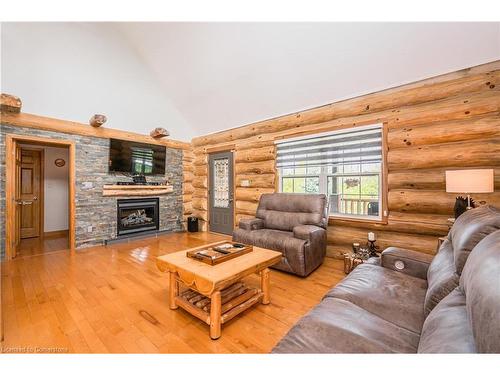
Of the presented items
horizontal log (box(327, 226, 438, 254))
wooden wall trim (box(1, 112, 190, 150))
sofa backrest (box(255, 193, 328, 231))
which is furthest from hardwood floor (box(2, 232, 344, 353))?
wooden wall trim (box(1, 112, 190, 150))

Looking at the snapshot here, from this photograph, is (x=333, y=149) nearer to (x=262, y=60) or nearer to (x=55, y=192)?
(x=262, y=60)

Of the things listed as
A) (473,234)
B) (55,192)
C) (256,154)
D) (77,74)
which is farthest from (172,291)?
(55,192)

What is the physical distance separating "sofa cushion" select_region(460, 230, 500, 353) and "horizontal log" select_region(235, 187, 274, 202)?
3.58m

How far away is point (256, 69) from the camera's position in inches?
142

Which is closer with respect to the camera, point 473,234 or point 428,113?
point 473,234

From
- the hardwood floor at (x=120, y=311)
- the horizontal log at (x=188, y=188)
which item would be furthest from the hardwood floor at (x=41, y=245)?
the horizontal log at (x=188, y=188)

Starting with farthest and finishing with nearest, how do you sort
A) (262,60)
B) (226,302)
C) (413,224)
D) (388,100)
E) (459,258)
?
1. (262,60)
2. (388,100)
3. (413,224)
4. (226,302)
5. (459,258)

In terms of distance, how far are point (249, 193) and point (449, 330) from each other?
13.4 feet

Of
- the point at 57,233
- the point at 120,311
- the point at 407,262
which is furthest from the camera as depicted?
the point at 57,233

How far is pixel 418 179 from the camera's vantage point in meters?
2.95

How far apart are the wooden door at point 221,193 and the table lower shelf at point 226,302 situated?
3068 millimetres

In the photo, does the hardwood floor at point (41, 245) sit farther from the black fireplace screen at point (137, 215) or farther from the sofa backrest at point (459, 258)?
the sofa backrest at point (459, 258)
